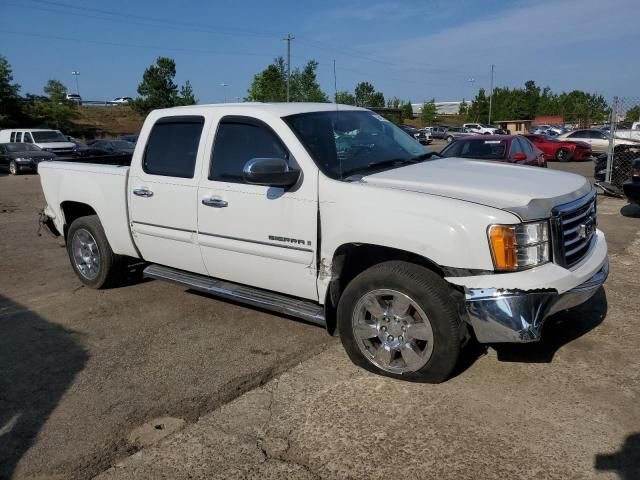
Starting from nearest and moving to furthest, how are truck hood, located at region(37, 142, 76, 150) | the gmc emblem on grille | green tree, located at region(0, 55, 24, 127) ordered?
the gmc emblem on grille < truck hood, located at region(37, 142, 76, 150) < green tree, located at region(0, 55, 24, 127)

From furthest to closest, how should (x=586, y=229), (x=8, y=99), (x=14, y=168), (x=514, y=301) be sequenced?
(x=8, y=99), (x=14, y=168), (x=586, y=229), (x=514, y=301)

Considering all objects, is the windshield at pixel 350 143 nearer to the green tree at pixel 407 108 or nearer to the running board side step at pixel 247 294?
the running board side step at pixel 247 294

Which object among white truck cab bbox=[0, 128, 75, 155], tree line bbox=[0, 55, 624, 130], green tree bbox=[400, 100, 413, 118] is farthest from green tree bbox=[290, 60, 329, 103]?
green tree bbox=[400, 100, 413, 118]

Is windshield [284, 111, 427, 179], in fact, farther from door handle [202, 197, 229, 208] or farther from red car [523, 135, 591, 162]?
red car [523, 135, 591, 162]

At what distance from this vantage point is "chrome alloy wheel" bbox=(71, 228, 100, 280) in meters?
5.93

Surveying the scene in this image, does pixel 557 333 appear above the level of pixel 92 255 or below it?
below

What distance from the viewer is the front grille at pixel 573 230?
3.47 metres

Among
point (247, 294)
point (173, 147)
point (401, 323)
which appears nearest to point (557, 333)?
point (401, 323)

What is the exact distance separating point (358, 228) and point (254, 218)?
0.94 meters

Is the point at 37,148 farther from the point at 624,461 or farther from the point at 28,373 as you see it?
the point at 624,461

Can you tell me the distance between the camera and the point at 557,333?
4.49m

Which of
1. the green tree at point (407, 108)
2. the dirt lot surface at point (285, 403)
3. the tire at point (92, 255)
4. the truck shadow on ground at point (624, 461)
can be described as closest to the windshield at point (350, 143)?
the dirt lot surface at point (285, 403)

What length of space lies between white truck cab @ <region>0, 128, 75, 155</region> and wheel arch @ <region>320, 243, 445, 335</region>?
25.8m

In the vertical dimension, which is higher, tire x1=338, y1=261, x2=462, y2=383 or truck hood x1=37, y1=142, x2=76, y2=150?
truck hood x1=37, y1=142, x2=76, y2=150
